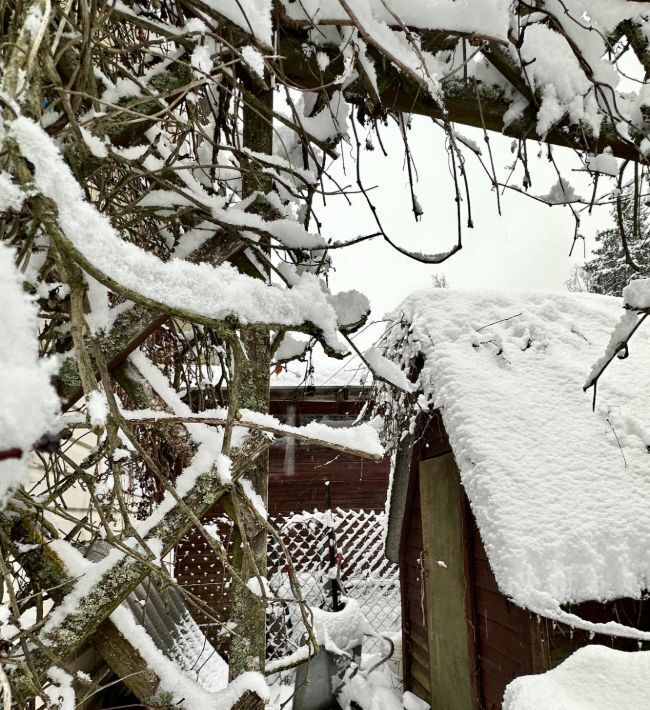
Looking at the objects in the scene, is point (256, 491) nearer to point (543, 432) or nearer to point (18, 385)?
point (18, 385)

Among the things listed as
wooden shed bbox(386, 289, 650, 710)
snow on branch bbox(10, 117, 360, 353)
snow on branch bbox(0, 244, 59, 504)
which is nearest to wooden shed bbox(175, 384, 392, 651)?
wooden shed bbox(386, 289, 650, 710)

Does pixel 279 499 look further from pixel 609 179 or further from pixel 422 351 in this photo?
pixel 609 179

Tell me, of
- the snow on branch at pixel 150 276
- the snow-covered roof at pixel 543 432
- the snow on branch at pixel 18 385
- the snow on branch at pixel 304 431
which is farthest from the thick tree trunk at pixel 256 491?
the snow-covered roof at pixel 543 432

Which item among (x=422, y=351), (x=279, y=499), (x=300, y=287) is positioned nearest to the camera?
(x=300, y=287)

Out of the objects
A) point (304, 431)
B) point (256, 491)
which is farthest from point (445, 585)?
point (304, 431)

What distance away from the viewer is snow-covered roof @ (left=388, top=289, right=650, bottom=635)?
3.06 metres

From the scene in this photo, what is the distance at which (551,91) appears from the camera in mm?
1827

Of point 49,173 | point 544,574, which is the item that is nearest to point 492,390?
point 544,574

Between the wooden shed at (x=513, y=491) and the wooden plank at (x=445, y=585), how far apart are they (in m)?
0.02

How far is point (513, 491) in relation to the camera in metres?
3.36

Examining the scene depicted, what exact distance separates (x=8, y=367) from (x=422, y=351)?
4364 mm

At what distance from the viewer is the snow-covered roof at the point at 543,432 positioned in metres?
3.06

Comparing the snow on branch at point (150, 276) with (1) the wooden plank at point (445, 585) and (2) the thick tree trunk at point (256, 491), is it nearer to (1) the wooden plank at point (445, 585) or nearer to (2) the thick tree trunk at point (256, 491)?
(2) the thick tree trunk at point (256, 491)

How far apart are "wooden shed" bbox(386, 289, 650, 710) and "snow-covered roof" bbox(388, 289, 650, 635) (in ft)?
0.03
